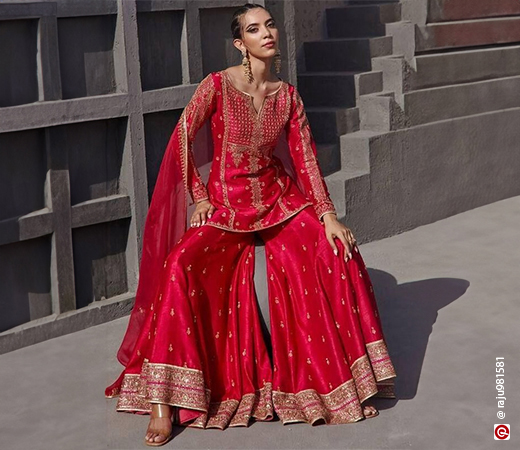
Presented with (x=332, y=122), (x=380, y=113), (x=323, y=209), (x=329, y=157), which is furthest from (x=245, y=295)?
(x=380, y=113)

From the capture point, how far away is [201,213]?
479 centimetres

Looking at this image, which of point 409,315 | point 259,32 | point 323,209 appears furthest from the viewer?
point 409,315

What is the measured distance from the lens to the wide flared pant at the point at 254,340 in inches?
175

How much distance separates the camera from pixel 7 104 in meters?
5.34

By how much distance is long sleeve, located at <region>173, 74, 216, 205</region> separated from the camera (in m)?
4.82

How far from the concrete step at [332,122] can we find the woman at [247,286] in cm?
252

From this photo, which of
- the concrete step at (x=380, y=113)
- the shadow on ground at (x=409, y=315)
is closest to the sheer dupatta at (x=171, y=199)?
the shadow on ground at (x=409, y=315)

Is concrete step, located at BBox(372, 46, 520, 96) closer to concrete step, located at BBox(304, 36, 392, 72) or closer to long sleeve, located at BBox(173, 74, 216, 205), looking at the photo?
concrete step, located at BBox(304, 36, 392, 72)

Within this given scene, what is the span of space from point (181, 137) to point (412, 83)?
3324 millimetres

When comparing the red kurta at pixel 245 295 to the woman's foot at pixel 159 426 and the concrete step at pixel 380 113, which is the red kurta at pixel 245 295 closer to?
the woman's foot at pixel 159 426

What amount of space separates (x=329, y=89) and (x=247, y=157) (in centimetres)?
305

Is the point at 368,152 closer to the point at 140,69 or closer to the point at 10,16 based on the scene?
the point at 140,69

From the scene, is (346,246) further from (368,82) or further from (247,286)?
(368,82)

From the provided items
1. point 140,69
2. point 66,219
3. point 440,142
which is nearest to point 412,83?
point 440,142
